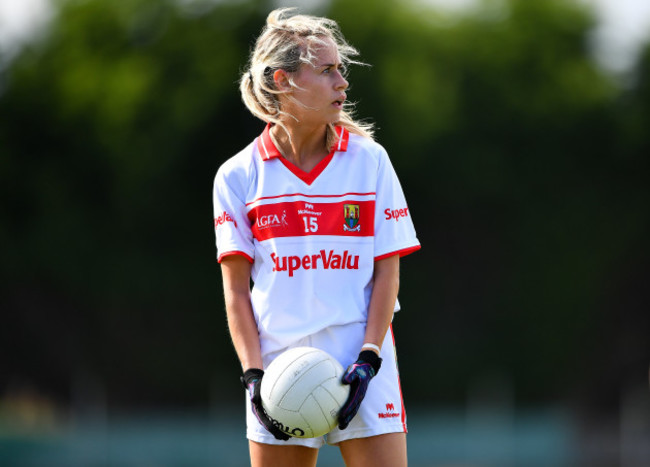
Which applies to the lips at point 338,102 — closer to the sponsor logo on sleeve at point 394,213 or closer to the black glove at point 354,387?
the sponsor logo on sleeve at point 394,213

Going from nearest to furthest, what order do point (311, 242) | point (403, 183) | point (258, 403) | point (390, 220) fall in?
1. point (258, 403)
2. point (311, 242)
3. point (390, 220)
4. point (403, 183)

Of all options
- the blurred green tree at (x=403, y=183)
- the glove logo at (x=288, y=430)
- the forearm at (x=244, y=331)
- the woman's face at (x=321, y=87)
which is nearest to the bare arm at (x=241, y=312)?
the forearm at (x=244, y=331)

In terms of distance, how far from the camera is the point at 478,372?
84.3 feet

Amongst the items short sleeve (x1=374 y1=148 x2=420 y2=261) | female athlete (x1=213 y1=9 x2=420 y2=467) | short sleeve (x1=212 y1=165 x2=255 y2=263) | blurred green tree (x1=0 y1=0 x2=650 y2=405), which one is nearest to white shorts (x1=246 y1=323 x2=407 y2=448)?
female athlete (x1=213 y1=9 x2=420 y2=467)

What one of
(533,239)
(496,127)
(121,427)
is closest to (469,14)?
(496,127)

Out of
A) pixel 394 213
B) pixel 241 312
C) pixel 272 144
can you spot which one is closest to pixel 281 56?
pixel 272 144

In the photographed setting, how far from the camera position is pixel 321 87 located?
4.38m

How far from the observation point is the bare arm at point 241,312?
4320 mm

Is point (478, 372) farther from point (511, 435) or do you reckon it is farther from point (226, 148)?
point (226, 148)

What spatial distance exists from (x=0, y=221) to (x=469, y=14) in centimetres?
1264

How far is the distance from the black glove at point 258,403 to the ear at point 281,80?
1.11m

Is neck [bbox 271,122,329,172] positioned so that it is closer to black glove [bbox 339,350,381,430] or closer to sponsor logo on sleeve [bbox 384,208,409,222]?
sponsor logo on sleeve [bbox 384,208,409,222]

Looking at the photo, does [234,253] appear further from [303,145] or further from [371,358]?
[371,358]

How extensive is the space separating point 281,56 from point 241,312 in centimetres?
100
